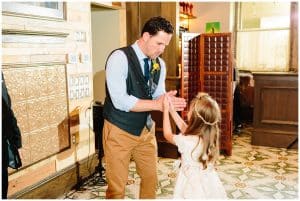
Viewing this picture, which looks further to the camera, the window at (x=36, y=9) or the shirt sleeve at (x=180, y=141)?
the window at (x=36, y=9)

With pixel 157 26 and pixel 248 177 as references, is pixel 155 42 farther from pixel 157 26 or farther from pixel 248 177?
pixel 248 177

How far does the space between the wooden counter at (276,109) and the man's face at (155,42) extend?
2667 mm

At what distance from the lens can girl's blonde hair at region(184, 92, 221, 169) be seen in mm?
1922

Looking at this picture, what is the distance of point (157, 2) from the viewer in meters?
3.83

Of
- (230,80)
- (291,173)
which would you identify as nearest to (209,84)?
(230,80)

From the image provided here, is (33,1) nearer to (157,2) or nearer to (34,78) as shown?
(34,78)

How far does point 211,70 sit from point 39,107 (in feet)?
6.85

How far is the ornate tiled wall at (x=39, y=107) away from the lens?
2434mm

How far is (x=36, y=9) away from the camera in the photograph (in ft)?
8.36

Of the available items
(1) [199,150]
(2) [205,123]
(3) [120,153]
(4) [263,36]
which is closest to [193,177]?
(1) [199,150]

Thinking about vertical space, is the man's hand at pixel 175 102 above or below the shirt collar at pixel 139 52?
below

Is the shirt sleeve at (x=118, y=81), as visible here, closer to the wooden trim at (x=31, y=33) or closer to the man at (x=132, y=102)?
the man at (x=132, y=102)

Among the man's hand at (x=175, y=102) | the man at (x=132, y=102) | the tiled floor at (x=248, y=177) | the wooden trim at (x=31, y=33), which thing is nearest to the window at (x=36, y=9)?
the wooden trim at (x=31, y=33)

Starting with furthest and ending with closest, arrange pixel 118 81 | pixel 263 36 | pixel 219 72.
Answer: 1. pixel 263 36
2. pixel 219 72
3. pixel 118 81
